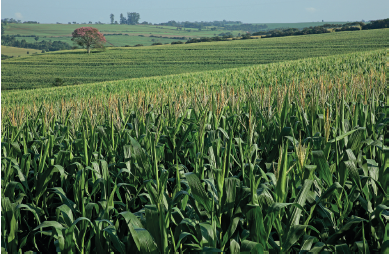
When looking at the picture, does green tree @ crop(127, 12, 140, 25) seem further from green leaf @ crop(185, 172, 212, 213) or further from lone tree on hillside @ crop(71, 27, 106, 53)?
green leaf @ crop(185, 172, 212, 213)

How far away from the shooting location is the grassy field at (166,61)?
3744cm

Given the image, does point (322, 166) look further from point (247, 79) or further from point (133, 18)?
point (133, 18)

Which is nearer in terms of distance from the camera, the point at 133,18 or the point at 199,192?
the point at 199,192


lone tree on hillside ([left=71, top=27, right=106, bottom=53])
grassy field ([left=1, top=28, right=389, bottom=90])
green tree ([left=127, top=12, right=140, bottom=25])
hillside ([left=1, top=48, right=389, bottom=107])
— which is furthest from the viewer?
green tree ([left=127, top=12, right=140, bottom=25])

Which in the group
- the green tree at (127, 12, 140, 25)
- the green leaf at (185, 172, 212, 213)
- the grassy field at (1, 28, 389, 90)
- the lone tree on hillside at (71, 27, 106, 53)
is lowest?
the green leaf at (185, 172, 212, 213)

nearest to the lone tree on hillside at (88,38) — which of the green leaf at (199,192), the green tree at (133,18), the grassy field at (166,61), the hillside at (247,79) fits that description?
the grassy field at (166,61)

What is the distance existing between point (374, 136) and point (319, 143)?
25.0 inches

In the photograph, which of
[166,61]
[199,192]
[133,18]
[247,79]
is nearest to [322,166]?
[199,192]

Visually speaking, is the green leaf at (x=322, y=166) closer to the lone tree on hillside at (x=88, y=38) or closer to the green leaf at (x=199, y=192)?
the green leaf at (x=199, y=192)

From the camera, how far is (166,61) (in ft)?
151

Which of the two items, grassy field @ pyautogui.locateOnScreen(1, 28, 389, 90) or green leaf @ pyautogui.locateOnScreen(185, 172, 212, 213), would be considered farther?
grassy field @ pyautogui.locateOnScreen(1, 28, 389, 90)

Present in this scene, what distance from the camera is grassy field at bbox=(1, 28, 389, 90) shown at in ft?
Result: 123

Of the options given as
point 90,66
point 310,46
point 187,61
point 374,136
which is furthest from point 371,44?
point 374,136

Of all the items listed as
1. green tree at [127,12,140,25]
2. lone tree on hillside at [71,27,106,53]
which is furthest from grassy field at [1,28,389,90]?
green tree at [127,12,140,25]
